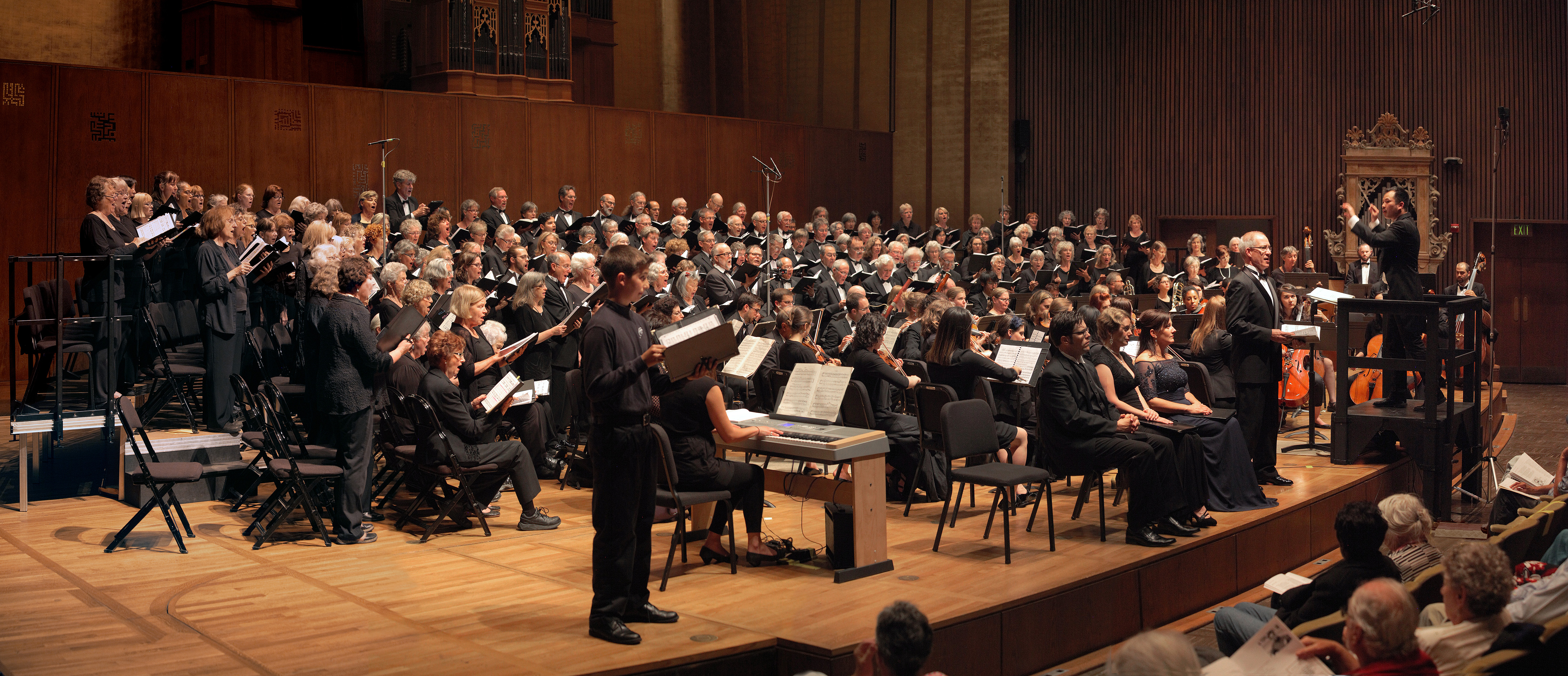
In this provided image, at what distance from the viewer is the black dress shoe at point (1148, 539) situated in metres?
5.77

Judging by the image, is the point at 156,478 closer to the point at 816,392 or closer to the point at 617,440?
the point at 617,440

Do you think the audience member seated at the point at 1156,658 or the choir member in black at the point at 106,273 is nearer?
the audience member seated at the point at 1156,658

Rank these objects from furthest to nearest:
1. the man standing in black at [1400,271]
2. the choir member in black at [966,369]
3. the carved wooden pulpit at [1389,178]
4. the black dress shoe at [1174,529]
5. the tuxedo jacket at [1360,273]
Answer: the carved wooden pulpit at [1389,178], the tuxedo jacket at [1360,273], the man standing in black at [1400,271], the choir member in black at [966,369], the black dress shoe at [1174,529]

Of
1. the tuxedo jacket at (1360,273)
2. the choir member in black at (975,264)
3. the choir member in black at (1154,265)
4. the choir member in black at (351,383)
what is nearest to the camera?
the choir member in black at (351,383)

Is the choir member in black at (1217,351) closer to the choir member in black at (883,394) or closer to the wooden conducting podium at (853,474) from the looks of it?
the choir member in black at (883,394)

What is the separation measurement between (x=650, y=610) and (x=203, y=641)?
1598mm

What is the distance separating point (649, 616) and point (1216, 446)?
11.2 ft

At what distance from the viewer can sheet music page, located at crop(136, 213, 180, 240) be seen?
268 inches

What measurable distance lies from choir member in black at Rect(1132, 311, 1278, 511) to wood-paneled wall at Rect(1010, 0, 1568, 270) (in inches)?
392

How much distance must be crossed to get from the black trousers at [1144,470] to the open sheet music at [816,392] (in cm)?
140

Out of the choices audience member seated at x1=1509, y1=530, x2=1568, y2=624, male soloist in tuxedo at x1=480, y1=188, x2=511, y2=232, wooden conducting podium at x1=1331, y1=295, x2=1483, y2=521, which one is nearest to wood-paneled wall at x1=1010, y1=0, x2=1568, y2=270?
male soloist in tuxedo at x1=480, y1=188, x2=511, y2=232

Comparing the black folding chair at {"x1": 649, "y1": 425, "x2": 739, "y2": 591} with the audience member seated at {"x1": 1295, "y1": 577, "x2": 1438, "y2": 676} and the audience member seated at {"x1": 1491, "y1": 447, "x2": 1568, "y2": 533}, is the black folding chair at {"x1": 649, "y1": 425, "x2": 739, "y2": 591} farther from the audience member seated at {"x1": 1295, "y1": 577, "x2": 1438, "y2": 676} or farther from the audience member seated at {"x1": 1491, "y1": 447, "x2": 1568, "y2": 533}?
the audience member seated at {"x1": 1491, "y1": 447, "x2": 1568, "y2": 533}

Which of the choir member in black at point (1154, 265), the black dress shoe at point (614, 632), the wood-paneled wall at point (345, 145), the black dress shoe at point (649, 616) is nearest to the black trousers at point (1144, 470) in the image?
the black dress shoe at point (649, 616)

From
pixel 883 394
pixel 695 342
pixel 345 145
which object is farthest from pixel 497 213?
pixel 695 342
